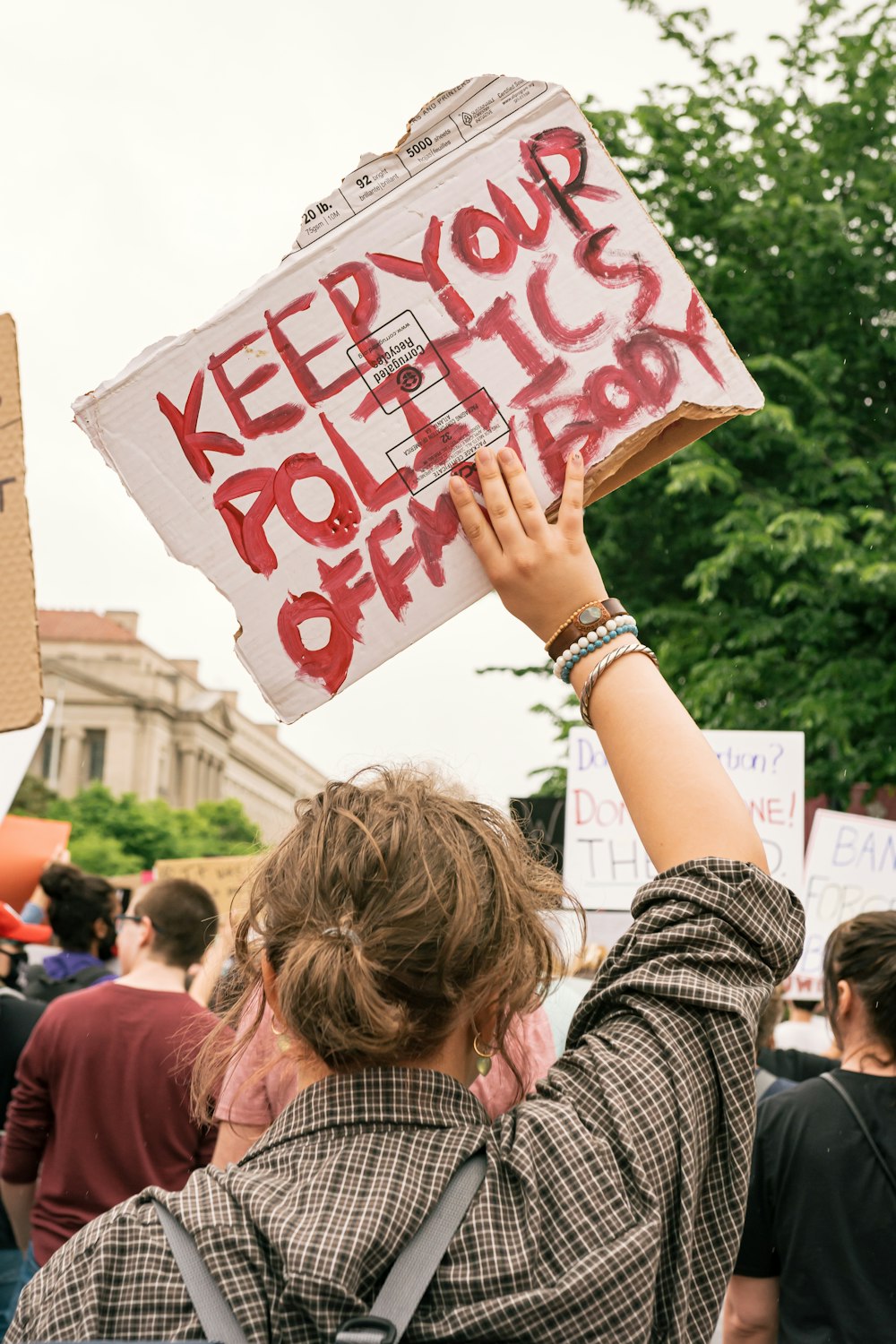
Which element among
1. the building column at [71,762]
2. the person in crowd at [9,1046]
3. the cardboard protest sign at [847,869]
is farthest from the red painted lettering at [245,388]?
the building column at [71,762]

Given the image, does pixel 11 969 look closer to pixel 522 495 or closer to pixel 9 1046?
pixel 9 1046

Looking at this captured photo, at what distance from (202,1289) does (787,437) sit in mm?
10299

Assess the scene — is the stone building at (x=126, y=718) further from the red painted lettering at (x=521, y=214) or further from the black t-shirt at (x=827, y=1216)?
the red painted lettering at (x=521, y=214)

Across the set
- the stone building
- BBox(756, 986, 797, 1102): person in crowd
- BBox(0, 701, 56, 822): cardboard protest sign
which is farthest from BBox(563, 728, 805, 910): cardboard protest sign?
the stone building

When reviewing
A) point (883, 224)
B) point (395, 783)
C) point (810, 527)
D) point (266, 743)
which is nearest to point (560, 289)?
point (395, 783)

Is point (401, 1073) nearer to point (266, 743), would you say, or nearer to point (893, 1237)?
point (893, 1237)

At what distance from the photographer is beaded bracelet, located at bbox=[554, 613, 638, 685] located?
137cm

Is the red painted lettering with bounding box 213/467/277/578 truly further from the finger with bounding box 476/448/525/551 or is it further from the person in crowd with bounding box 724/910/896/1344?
the person in crowd with bounding box 724/910/896/1344

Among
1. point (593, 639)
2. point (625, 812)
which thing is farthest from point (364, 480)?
point (625, 812)

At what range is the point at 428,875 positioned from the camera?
1.19 meters

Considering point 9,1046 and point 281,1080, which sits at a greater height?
point 281,1080

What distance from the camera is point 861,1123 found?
8.39 feet

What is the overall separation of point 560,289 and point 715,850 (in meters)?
0.91

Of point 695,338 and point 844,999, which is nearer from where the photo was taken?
point 695,338
